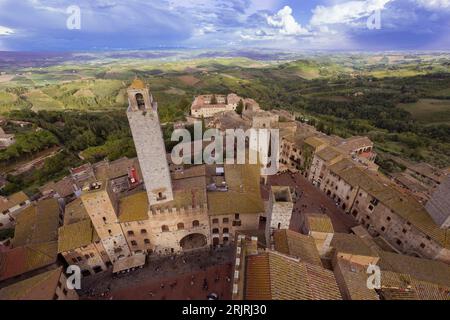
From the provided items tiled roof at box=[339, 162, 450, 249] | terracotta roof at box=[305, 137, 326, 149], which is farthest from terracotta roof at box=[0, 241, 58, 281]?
terracotta roof at box=[305, 137, 326, 149]

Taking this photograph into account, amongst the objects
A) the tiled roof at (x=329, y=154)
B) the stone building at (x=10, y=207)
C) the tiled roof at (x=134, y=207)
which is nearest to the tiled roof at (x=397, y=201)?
the tiled roof at (x=329, y=154)

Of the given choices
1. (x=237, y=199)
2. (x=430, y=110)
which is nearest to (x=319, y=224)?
(x=237, y=199)

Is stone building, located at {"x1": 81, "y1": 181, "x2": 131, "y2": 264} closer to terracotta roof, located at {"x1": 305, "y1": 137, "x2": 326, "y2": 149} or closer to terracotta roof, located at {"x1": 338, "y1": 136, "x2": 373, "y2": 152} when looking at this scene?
terracotta roof, located at {"x1": 305, "y1": 137, "x2": 326, "y2": 149}

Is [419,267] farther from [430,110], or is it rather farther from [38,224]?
[430,110]

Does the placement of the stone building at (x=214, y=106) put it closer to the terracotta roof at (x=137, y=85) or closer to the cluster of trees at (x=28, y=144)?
the cluster of trees at (x=28, y=144)
